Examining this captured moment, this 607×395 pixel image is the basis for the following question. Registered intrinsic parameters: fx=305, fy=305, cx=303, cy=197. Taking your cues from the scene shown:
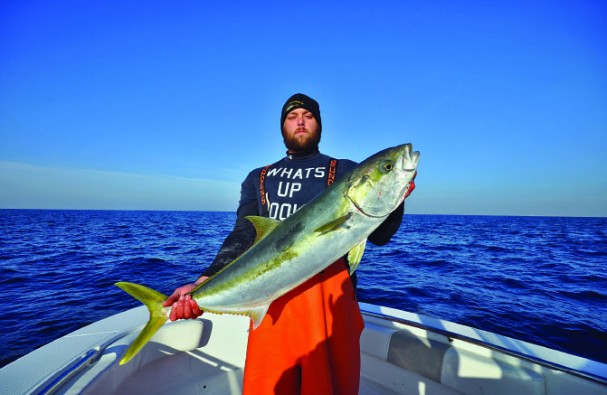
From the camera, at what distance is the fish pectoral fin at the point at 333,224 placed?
261 centimetres

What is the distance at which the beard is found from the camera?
3.66m

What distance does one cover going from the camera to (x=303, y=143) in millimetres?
3660

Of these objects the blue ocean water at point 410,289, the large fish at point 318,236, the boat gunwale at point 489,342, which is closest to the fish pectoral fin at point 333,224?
the large fish at point 318,236

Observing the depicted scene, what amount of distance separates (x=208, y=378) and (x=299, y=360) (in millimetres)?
3032

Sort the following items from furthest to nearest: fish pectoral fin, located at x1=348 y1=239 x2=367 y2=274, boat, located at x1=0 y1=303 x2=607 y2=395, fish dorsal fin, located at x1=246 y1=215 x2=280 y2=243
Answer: boat, located at x1=0 y1=303 x2=607 y2=395 < fish dorsal fin, located at x1=246 y1=215 x2=280 y2=243 < fish pectoral fin, located at x1=348 y1=239 x2=367 y2=274

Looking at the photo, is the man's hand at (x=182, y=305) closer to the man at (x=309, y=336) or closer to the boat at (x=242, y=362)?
the man at (x=309, y=336)

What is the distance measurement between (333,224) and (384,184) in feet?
1.86

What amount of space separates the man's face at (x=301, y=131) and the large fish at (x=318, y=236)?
1057 mm

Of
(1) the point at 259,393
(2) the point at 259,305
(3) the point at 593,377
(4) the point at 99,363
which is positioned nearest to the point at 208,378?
(4) the point at 99,363

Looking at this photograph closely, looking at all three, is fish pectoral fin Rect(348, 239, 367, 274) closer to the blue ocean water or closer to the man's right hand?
the man's right hand

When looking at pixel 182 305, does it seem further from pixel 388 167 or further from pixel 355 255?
pixel 388 167

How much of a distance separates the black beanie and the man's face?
0.14 feet

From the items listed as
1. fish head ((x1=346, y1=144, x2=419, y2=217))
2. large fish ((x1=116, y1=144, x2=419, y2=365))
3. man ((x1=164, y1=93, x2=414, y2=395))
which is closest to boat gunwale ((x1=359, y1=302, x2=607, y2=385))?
man ((x1=164, y1=93, x2=414, y2=395))

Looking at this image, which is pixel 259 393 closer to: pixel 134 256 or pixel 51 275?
pixel 51 275
